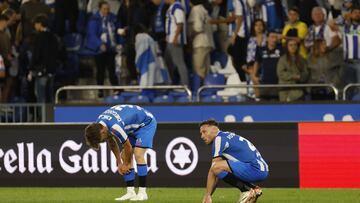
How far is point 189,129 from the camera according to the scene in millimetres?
22078

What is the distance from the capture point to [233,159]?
1684 centimetres

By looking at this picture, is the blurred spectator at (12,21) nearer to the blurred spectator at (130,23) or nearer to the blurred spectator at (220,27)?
the blurred spectator at (130,23)

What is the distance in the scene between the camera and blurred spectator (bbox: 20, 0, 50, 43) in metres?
26.8

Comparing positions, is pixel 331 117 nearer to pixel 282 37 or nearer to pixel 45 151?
pixel 282 37

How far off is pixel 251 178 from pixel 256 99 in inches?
326

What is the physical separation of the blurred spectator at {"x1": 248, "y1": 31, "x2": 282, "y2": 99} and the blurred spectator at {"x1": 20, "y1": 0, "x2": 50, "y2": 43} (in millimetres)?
5182

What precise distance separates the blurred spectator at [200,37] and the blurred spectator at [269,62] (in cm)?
120

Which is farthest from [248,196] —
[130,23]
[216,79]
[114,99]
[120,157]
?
[130,23]

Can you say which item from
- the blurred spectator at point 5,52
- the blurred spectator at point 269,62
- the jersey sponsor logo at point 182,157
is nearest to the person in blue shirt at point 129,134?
the jersey sponsor logo at point 182,157

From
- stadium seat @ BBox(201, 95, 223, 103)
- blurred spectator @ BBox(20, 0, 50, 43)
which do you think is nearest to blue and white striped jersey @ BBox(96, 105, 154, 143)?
stadium seat @ BBox(201, 95, 223, 103)

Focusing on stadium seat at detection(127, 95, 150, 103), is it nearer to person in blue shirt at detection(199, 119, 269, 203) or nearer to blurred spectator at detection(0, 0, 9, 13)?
blurred spectator at detection(0, 0, 9, 13)

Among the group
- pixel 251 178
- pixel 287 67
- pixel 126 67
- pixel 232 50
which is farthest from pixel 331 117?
pixel 251 178

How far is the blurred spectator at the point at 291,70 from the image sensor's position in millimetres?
24578

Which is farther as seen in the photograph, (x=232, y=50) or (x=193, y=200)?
(x=232, y=50)
